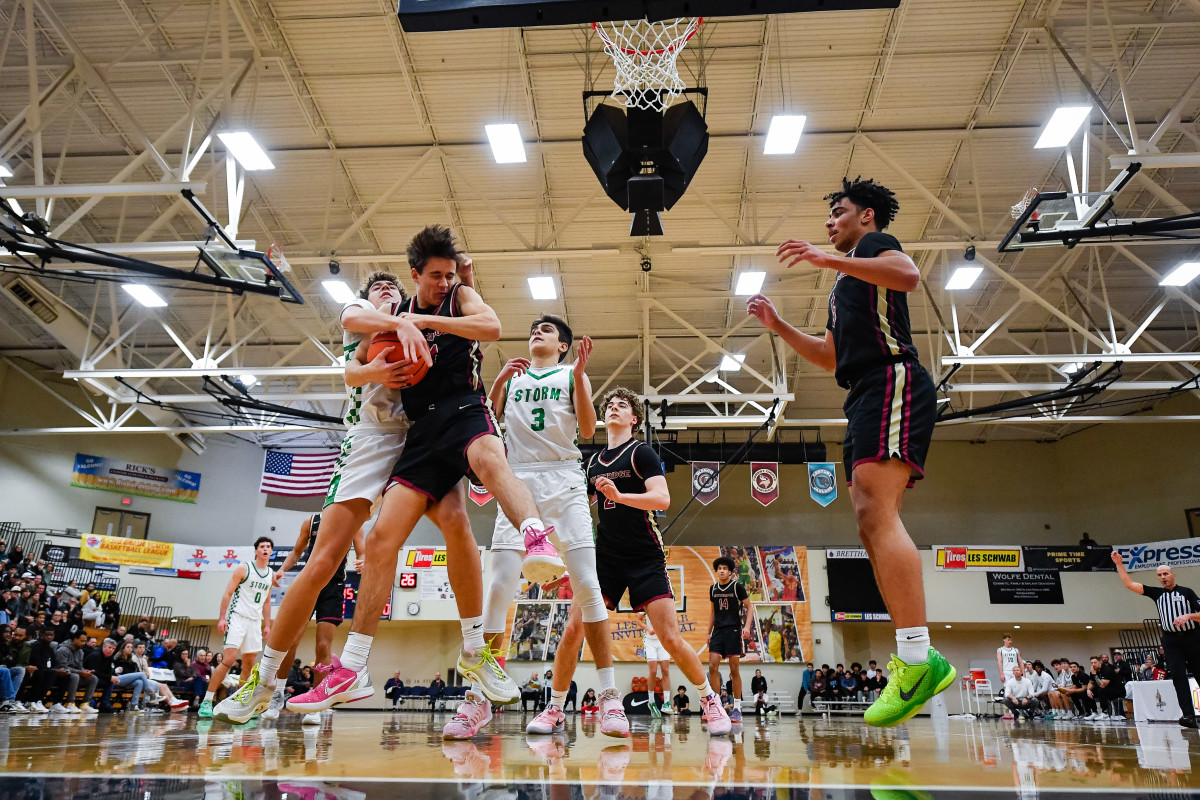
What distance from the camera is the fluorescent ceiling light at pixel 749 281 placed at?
12914mm

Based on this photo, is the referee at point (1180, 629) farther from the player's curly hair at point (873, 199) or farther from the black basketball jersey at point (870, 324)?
the black basketball jersey at point (870, 324)

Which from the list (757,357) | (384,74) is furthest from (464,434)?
(757,357)

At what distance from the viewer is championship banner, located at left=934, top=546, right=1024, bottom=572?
20.1 meters

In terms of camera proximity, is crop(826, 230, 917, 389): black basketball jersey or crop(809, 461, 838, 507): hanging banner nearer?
crop(826, 230, 917, 389): black basketball jersey

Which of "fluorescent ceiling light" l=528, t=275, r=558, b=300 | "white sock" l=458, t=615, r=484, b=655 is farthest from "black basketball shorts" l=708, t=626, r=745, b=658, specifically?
"fluorescent ceiling light" l=528, t=275, r=558, b=300

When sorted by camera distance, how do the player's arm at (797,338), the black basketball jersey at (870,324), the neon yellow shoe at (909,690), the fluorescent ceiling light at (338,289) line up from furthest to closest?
the fluorescent ceiling light at (338,289)
the player's arm at (797,338)
the black basketball jersey at (870,324)
the neon yellow shoe at (909,690)

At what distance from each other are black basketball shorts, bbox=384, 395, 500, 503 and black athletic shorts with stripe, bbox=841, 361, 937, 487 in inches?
54.6

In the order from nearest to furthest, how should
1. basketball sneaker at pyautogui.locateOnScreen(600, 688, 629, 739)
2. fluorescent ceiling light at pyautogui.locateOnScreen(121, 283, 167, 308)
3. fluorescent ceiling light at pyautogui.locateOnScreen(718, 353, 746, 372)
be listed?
1. basketball sneaker at pyautogui.locateOnScreen(600, 688, 629, 739)
2. fluorescent ceiling light at pyautogui.locateOnScreen(121, 283, 167, 308)
3. fluorescent ceiling light at pyautogui.locateOnScreen(718, 353, 746, 372)

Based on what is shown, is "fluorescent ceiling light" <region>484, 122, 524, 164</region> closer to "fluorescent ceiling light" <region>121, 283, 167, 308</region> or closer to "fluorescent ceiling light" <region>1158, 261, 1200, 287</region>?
"fluorescent ceiling light" <region>121, 283, 167, 308</region>

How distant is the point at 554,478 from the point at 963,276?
1079 cm

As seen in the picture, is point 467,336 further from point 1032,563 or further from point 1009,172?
point 1032,563

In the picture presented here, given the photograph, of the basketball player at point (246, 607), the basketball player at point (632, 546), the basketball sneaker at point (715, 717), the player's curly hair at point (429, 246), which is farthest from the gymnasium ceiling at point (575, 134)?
the basketball sneaker at point (715, 717)

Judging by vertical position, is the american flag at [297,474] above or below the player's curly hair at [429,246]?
above

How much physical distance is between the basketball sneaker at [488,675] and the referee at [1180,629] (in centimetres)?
636
